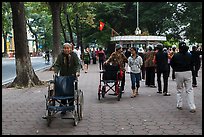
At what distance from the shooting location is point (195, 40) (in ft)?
130

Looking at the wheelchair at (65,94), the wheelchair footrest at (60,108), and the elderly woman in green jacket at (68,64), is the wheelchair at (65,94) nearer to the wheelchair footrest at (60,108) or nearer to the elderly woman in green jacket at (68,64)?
the wheelchair footrest at (60,108)

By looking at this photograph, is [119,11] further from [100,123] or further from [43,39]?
[43,39]

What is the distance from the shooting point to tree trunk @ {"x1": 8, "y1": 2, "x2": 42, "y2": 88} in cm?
1343

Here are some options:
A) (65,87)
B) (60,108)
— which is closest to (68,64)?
(65,87)

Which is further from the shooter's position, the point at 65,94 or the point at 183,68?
the point at 183,68

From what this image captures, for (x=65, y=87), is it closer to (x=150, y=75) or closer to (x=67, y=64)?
(x=67, y=64)

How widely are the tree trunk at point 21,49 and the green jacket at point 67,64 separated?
6096 millimetres

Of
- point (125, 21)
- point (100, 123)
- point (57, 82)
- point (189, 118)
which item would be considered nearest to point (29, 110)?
point (57, 82)

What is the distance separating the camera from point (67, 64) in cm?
780

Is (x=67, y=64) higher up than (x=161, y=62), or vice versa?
(x=67, y=64)

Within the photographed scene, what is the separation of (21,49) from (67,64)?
640 cm

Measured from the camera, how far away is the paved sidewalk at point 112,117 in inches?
249

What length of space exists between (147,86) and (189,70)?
5.46 metres

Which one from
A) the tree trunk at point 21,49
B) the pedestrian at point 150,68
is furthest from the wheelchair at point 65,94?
the tree trunk at point 21,49
